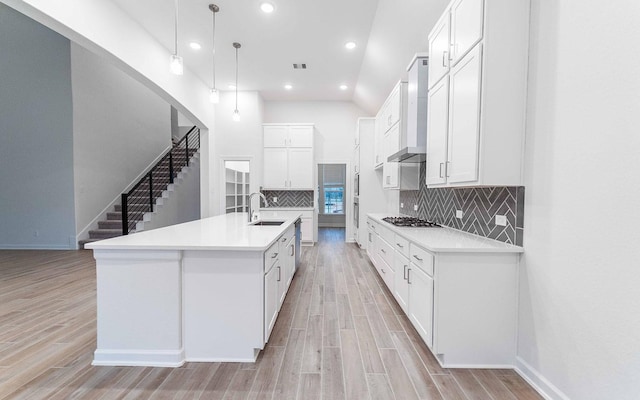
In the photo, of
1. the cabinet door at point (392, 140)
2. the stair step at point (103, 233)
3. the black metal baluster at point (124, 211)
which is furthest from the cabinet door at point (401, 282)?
the stair step at point (103, 233)

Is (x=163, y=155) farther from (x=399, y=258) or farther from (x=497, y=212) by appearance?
(x=497, y=212)

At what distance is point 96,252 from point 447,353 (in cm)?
258

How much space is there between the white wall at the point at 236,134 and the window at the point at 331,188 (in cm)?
362

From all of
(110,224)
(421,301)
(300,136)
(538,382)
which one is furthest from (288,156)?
(538,382)

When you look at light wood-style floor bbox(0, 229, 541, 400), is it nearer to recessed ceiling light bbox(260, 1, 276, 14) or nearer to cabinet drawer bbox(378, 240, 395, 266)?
cabinet drawer bbox(378, 240, 395, 266)

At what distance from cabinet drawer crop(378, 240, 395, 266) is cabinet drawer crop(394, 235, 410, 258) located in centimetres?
22

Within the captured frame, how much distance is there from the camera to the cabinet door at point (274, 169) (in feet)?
21.4

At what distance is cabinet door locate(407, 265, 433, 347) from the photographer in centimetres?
197

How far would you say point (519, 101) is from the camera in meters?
1.82

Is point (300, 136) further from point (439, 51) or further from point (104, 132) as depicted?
point (104, 132)

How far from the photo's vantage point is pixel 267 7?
340 cm

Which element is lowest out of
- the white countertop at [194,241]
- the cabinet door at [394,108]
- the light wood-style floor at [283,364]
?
the light wood-style floor at [283,364]

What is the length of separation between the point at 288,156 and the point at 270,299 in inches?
186

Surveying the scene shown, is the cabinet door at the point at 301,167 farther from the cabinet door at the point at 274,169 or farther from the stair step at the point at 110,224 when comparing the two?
the stair step at the point at 110,224
